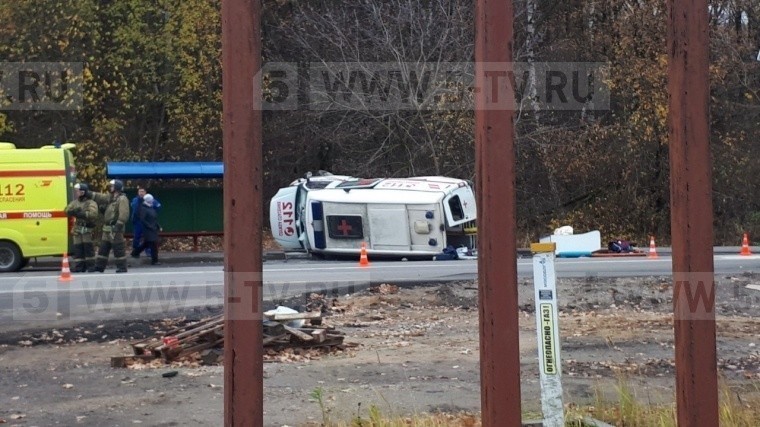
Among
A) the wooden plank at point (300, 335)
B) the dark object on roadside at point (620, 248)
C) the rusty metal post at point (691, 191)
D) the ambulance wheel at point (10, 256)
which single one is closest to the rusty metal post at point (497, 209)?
the rusty metal post at point (691, 191)

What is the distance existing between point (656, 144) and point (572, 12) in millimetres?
5429

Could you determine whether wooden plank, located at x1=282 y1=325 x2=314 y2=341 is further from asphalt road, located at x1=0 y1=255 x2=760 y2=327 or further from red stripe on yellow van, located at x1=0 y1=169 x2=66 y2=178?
red stripe on yellow van, located at x1=0 y1=169 x2=66 y2=178

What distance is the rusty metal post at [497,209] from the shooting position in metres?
5.30

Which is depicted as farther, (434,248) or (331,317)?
(434,248)

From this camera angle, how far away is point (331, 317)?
15359 millimetres

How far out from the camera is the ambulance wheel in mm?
22188

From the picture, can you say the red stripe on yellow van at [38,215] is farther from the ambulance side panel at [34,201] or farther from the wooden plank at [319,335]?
the wooden plank at [319,335]

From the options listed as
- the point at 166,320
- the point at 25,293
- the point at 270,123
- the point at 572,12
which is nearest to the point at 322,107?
the point at 270,123

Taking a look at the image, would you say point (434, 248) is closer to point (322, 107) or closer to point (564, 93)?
point (322, 107)

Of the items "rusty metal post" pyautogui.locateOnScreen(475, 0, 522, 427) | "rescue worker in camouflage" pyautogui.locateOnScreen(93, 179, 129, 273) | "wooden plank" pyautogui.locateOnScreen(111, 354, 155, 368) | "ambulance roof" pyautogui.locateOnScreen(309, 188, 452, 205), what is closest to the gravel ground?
"wooden plank" pyautogui.locateOnScreen(111, 354, 155, 368)

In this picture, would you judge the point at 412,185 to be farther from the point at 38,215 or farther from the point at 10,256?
the point at 10,256

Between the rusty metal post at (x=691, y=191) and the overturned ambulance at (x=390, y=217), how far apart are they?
19.1 metres

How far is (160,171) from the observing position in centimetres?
2838

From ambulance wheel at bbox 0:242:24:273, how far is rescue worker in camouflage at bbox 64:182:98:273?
1622 millimetres
